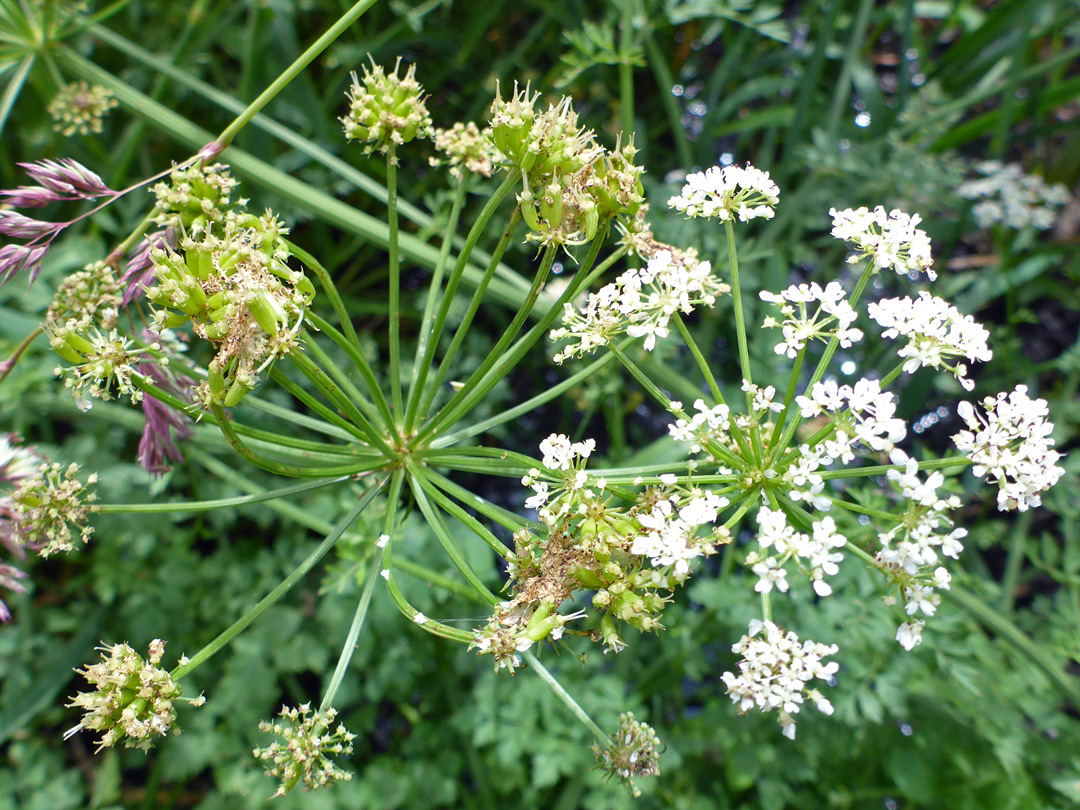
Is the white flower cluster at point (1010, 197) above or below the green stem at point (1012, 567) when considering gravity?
above

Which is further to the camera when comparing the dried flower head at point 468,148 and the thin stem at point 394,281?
the dried flower head at point 468,148

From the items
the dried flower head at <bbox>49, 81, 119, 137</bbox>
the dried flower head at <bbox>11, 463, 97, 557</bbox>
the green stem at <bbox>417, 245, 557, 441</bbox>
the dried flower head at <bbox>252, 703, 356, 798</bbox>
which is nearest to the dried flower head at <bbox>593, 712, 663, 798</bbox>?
the dried flower head at <bbox>252, 703, 356, 798</bbox>

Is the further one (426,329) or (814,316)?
(426,329)

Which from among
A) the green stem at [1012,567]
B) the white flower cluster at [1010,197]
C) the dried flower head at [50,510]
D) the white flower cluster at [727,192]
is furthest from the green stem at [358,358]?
the white flower cluster at [1010,197]

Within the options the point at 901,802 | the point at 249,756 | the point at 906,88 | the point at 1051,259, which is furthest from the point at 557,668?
the point at 1051,259

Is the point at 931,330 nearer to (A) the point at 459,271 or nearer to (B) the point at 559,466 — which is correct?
(B) the point at 559,466

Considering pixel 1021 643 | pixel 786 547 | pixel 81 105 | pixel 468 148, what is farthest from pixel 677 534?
pixel 81 105

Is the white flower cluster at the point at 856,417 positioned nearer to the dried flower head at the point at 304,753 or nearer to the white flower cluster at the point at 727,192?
the white flower cluster at the point at 727,192
